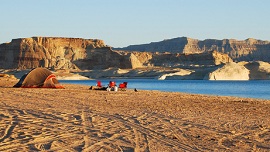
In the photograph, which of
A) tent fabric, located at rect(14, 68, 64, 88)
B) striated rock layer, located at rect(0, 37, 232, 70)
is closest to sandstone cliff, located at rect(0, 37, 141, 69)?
striated rock layer, located at rect(0, 37, 232, 70)

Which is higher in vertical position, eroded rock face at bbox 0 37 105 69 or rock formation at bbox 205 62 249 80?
eroded rock face at bbox 0 37 105 69

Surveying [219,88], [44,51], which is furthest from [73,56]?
[219,88]

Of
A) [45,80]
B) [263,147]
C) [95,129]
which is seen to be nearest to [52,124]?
[95,129]

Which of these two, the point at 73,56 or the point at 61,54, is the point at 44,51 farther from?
the point at 73,56

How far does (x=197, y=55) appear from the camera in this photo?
630 ft

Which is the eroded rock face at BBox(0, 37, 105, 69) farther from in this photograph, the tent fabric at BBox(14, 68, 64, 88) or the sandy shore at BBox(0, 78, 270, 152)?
the sandy shore at BBox(0, 78, 270, 152)

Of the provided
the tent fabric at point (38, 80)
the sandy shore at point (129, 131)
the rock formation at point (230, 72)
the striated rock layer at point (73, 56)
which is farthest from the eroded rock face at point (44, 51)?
the sandy shore at point (129, 131)

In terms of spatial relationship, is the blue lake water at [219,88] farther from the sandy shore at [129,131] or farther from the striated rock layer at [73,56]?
the striated rock layer at [73,56]

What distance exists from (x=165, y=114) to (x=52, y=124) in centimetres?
391

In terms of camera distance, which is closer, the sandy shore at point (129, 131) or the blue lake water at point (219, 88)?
the sandy shore at point (129, 131)

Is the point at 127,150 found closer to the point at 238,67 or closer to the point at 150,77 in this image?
the point at 238,67

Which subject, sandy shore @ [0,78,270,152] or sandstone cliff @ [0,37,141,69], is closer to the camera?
sandy shore @ [0,78,270,152]

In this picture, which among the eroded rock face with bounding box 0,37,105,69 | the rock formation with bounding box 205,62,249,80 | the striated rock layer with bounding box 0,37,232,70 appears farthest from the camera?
the striated rock layer with bounding box 0,37,232,70

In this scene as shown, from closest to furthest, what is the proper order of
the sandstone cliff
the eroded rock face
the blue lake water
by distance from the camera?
the blue lake water → the eroded rock face → the sandstone cliff
